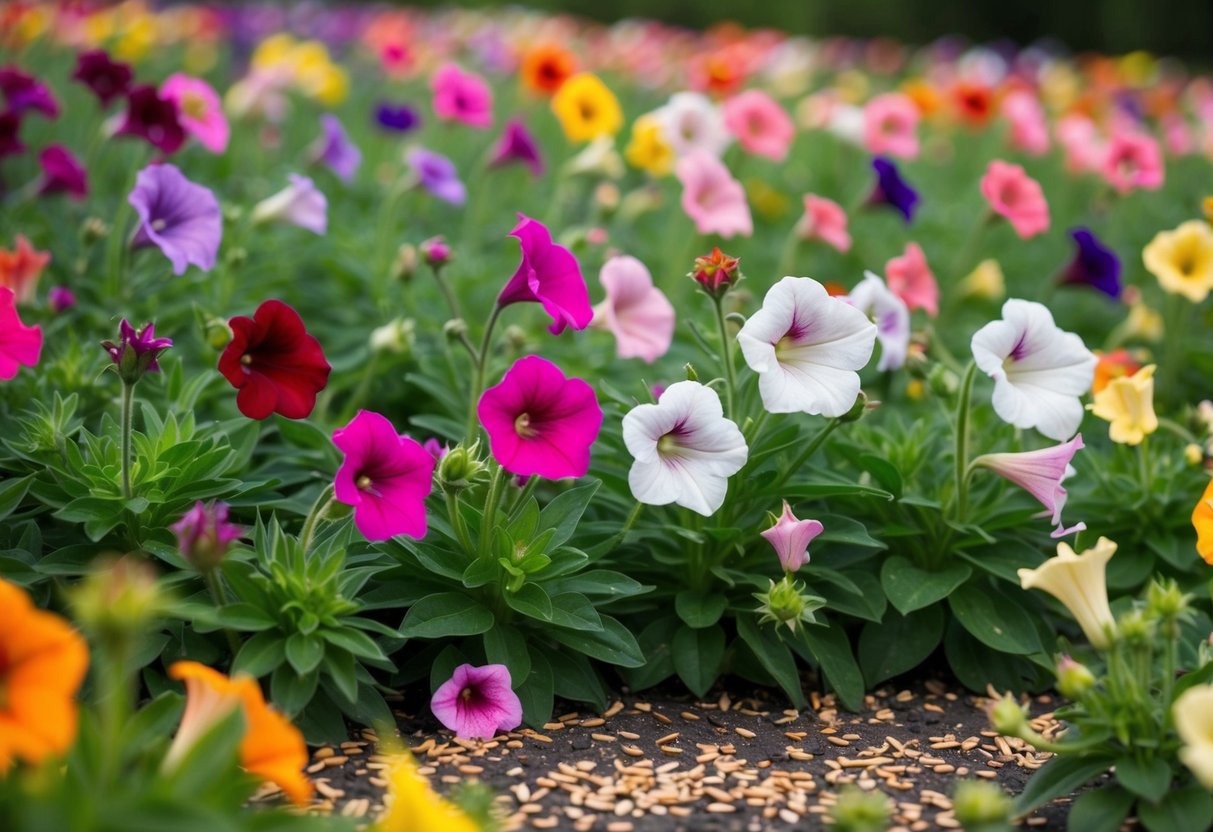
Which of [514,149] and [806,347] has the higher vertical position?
[514,149]

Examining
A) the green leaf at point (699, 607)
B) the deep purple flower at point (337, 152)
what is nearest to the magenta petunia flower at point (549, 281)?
the green leaf at point (699, 607)

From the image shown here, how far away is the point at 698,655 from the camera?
9.47ft

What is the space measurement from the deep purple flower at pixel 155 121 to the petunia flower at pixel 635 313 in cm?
145

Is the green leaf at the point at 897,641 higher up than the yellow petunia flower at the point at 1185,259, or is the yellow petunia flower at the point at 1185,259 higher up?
the yellow petunia flower at the point at 1185,259

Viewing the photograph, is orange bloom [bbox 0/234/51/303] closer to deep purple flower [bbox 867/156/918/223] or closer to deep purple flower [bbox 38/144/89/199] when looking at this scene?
deep purple flower [bbox 38/144/89/199]

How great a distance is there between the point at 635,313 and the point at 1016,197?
62.6 inches

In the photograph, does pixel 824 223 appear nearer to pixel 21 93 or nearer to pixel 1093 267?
pixel 1093 267

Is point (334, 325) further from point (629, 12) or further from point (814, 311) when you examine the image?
point (629, 12)

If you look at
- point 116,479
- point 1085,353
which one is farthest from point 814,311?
point 116,479

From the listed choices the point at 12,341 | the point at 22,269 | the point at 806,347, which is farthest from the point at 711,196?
the point at 12,341

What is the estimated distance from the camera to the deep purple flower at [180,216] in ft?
10.2

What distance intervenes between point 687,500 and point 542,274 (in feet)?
2.04

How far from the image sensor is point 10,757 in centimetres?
186

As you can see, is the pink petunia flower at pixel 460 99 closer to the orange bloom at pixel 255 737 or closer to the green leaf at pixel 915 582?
the green leaf at pixel 915 582
